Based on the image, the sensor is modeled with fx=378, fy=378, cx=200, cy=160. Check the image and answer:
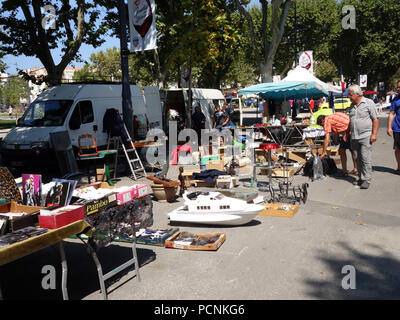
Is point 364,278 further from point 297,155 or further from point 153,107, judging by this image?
point 153,107

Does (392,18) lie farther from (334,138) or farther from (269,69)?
(334,138)

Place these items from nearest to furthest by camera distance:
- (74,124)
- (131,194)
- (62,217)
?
(62,217), (131,194), (74,124)

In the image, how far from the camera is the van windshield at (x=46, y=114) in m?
12.2

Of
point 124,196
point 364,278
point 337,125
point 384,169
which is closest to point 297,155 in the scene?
point 384,169

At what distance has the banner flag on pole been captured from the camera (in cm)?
1052

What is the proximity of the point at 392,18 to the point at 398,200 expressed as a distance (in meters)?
43.6

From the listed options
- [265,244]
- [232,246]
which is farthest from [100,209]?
[265,244]

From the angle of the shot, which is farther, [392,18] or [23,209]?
[392,18]

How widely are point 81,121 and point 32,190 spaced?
8.26m

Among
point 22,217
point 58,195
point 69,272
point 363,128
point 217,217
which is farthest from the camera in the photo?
point 363,128

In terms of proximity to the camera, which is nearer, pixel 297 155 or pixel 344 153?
pixel 344 153

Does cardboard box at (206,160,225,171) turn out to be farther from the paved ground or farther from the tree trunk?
the tree trunk

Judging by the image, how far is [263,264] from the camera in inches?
196
